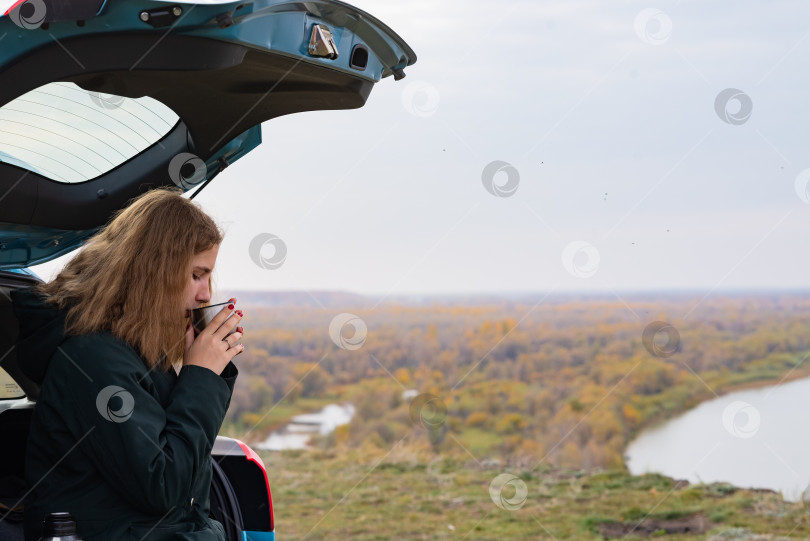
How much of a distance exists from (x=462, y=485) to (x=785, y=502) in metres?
3.29

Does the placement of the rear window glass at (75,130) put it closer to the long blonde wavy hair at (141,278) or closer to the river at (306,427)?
the long blonde wavy hair at (141,278)

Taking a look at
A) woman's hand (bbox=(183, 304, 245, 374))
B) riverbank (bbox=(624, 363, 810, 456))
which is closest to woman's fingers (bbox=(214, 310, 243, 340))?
woman's hand (bbox=(183, 304, 245, 374))

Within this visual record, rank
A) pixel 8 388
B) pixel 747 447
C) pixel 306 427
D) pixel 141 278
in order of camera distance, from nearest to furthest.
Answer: pixel 141 278, pixel 8 388, pixel 747 447, pixel 306 427

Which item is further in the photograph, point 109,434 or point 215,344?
point 215,344

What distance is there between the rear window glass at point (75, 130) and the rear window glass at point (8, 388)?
85cm

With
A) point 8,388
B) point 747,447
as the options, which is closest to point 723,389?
point 747,447

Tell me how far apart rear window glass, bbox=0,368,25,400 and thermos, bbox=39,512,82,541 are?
1396 mm

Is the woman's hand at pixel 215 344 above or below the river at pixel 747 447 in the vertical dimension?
below

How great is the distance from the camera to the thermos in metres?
1.62

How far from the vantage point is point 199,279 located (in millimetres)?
1957

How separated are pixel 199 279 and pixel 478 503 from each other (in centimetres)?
712

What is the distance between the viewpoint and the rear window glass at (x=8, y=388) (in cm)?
288

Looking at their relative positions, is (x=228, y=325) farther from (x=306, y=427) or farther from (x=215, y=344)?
(x=306, y=427)

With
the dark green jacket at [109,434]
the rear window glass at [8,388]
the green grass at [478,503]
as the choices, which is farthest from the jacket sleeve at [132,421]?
the green grass at [478,503]
